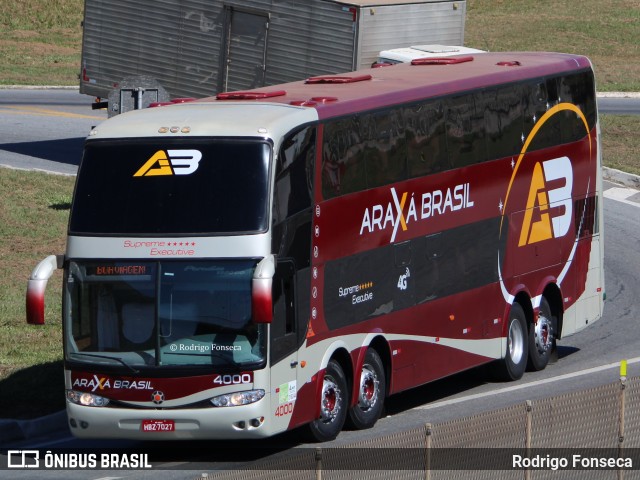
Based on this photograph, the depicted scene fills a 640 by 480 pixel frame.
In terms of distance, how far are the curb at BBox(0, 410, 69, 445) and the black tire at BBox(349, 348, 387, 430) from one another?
3412 mm

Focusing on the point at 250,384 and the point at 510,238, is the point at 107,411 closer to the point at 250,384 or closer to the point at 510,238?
the point at 250,384

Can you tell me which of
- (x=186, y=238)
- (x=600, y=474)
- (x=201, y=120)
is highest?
(x=201, y=120)

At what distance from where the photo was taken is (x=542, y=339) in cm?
1986

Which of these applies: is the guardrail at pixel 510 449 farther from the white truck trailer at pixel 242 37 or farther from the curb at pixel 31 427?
the white truck trailer at pixel 242 37

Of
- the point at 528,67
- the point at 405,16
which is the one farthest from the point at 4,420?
the point at 405,16

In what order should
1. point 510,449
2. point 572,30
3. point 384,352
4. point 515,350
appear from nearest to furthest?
1. point 510,449
2. point 384,352
3. point 515,350
4. point 572,30

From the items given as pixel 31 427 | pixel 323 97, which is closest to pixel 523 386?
pixel 323 97

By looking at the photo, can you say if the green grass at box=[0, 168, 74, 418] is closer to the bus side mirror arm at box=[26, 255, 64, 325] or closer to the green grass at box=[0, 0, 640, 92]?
the bus side mirror arm at box=[26, 255, 64, 325]

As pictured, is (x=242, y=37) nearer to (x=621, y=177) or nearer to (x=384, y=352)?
(x=621, y=177)

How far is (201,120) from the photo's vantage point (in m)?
14.6

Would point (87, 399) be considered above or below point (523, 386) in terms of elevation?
above

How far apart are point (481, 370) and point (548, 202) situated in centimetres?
254

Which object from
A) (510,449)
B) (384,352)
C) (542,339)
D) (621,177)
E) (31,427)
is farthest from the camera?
(621,177)

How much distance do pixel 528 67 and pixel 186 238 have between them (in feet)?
24.5
